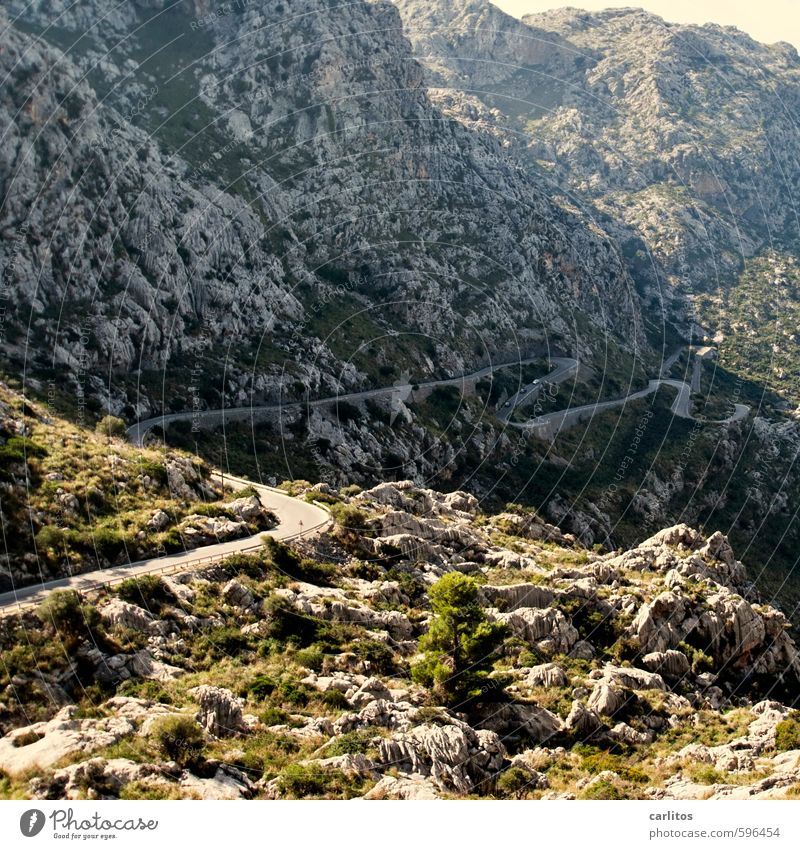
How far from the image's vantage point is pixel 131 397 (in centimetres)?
9756

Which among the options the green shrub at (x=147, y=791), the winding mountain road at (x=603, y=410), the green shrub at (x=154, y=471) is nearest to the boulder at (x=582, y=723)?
the green shrub at (x=147, y=791)

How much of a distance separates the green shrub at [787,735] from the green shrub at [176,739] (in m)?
25.8

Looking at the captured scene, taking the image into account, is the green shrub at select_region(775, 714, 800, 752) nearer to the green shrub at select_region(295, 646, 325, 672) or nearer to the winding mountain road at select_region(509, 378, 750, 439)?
the green shrub at select_region(295, 646, 325, 672)

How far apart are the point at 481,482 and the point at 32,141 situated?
75.4m

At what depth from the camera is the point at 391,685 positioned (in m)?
42.9

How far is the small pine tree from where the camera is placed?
137 feet

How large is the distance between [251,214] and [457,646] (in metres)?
109

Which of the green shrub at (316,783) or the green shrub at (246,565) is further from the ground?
the green shrub at (316,783)

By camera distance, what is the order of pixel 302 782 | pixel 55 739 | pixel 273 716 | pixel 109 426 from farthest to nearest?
pixel 109 426 → pixel 273 716 → pixel 55 739 → pixel 302 782

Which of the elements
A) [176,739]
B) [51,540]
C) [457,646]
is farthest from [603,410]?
[176,739]

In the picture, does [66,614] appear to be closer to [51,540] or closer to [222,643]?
[222,643]

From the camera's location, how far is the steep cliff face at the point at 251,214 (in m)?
105

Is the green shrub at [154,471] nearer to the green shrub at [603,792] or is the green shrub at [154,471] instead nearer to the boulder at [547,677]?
the boulder at [547,677]

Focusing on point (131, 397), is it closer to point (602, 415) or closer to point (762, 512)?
point (602, 415)
